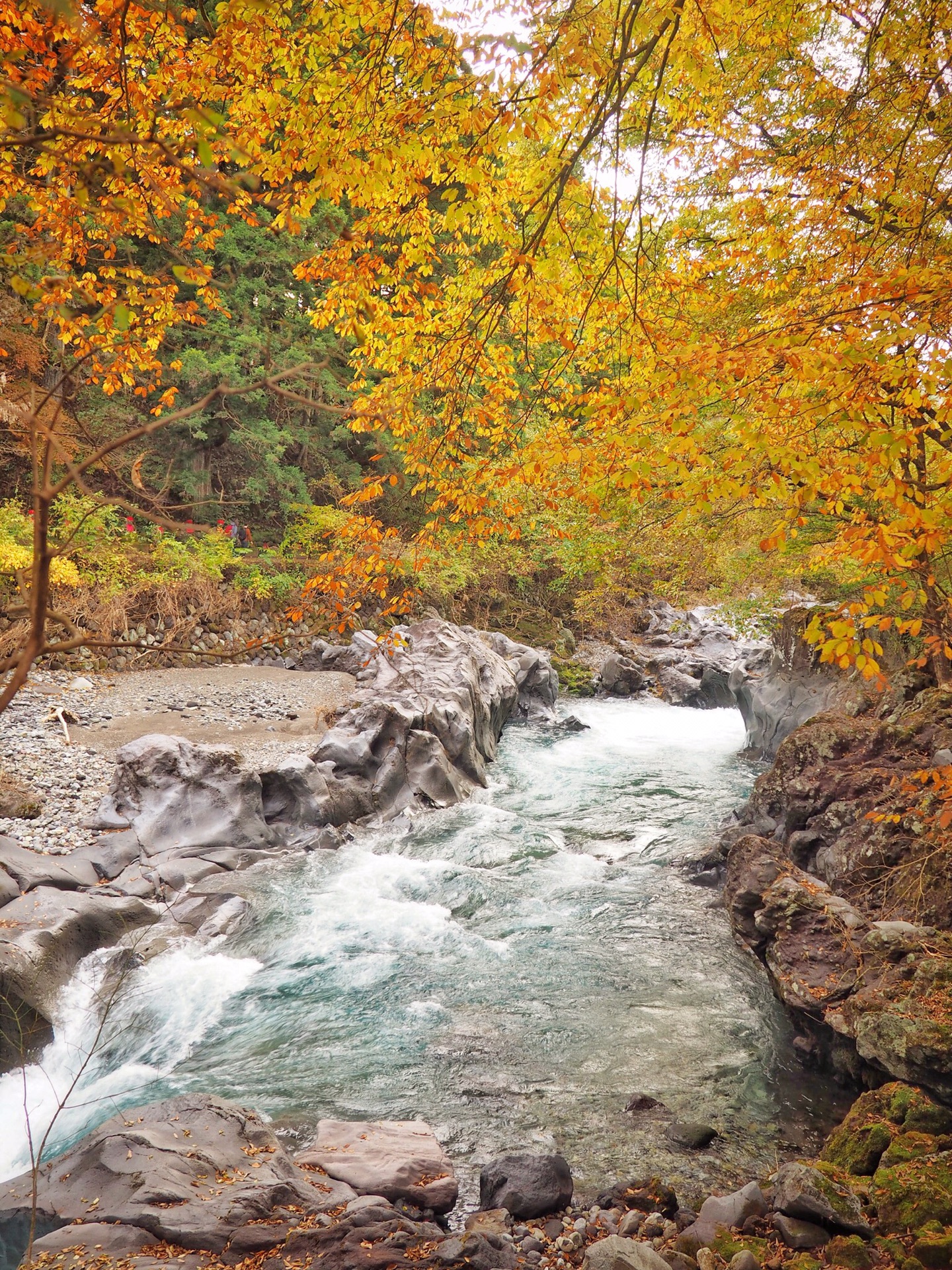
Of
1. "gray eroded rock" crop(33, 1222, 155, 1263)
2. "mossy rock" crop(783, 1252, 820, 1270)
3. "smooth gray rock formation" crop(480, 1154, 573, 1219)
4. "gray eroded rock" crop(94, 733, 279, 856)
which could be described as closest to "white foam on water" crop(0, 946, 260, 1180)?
"gray eroded rock" crop(33, 1222, 155, 1263)

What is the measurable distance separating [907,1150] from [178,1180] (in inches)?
151

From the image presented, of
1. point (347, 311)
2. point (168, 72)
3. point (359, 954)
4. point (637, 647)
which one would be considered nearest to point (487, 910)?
point (359, 954)

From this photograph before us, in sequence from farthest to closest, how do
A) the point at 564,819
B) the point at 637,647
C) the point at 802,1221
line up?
1. the point at 637,647
2. the point at 564,819
3. the point at 802,1221

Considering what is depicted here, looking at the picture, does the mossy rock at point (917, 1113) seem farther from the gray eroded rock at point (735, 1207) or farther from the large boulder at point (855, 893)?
the gray eroded rock at point (735, 1207)

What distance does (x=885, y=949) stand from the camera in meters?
5.63

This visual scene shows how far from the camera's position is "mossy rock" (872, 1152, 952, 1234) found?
3529 millimetres

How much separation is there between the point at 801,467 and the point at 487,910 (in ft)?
21.2

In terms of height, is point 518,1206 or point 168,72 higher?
point 168,72

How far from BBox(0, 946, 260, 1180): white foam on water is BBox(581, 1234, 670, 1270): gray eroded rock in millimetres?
3186

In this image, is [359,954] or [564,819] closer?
[359,954]

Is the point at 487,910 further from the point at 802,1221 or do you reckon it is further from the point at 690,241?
the point at 690,241

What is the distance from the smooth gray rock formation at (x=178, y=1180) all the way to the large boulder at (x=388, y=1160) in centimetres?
15

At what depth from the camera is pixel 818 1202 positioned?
144 inches

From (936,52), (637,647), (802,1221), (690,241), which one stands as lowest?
(802,1221)
